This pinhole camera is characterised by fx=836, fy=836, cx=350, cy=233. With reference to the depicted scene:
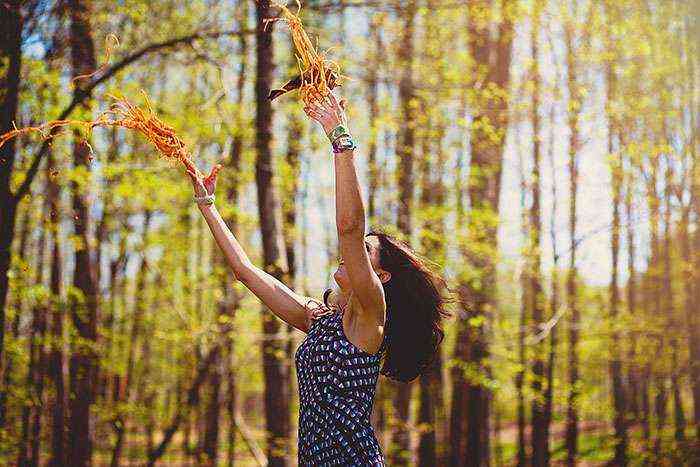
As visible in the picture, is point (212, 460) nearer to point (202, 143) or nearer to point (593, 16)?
point (202, 143)

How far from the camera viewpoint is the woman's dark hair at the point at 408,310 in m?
2.81

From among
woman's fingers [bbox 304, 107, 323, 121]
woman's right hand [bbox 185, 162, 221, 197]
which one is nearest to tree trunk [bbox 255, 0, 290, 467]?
woman's right hand [bbox 185, 162, 221, 197]

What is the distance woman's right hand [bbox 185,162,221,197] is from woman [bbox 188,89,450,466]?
675mm

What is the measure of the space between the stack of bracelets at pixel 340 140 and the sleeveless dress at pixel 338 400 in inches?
24.6

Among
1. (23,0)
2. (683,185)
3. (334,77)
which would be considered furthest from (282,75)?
(683,185)

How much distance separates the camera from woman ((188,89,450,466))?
2422 millimetres

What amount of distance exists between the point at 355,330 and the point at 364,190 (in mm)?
9642

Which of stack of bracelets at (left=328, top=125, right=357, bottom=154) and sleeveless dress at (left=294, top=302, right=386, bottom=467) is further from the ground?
stack of bracelets at (left=328, top=125, right=357, bottom=154)

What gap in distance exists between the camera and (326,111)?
8.45 ft

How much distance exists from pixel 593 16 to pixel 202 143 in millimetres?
6584

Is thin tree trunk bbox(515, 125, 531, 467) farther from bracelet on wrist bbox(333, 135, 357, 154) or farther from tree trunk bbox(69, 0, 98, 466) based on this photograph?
bracelet on wrist bbox(333, 135, 357, 154)

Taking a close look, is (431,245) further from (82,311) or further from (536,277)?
(82,311)

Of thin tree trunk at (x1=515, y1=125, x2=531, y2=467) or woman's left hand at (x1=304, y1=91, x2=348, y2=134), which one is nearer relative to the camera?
woman's left hand at (x1=304, y1=91, x2=348, y2=134)

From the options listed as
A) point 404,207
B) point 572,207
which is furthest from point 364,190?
point 572,207
